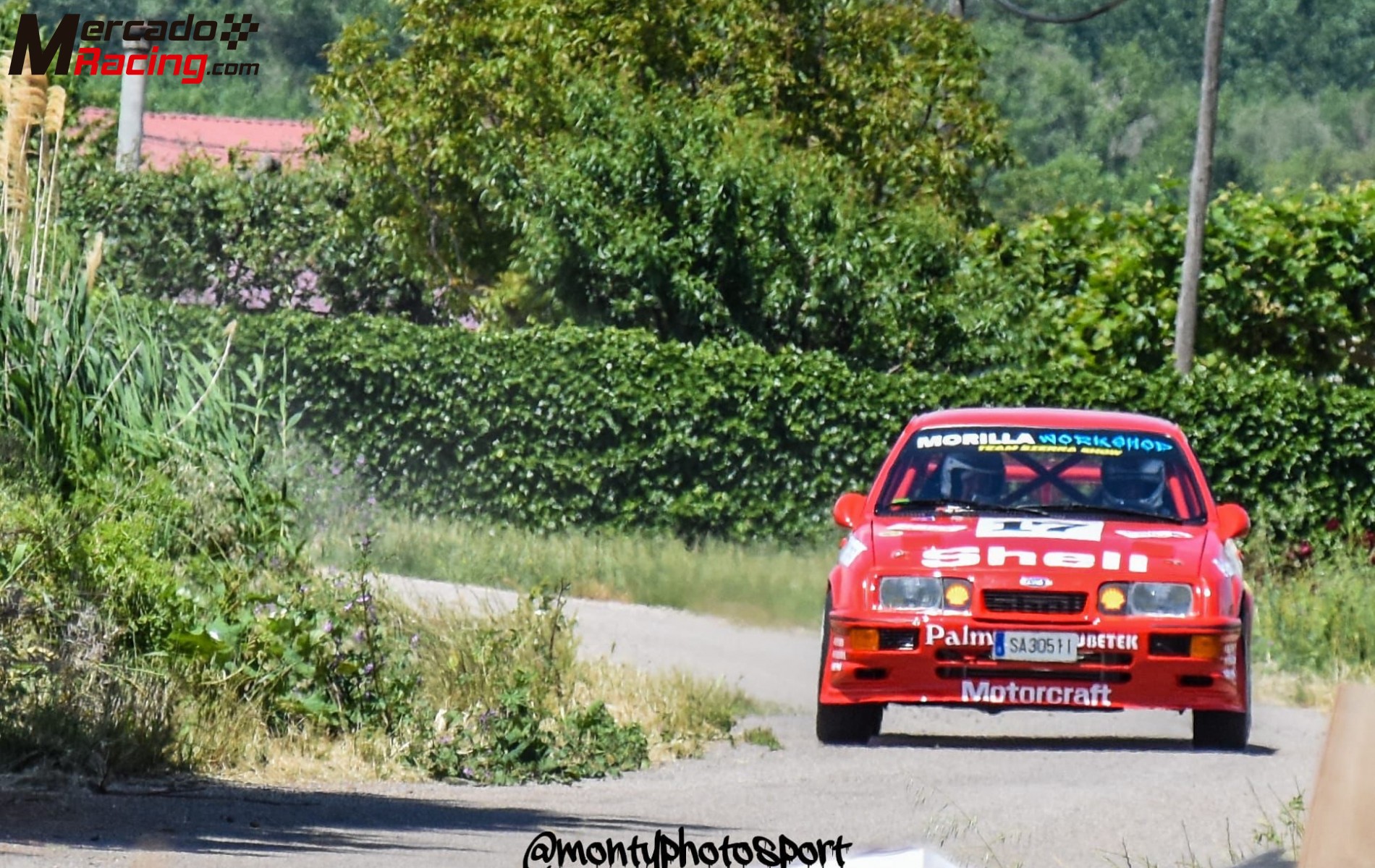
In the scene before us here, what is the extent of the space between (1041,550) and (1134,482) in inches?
53.0

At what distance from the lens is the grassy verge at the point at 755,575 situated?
14.5 meters

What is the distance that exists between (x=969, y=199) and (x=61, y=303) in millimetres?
16107

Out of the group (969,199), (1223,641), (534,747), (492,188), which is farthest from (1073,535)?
(969,199)

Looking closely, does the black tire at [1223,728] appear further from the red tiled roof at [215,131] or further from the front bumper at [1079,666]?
the red tiled roof at [215,131]

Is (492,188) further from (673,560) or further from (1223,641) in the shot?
(1223,641)

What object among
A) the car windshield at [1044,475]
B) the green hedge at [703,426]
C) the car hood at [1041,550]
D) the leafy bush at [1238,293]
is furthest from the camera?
the leafy bush at [1238,293]

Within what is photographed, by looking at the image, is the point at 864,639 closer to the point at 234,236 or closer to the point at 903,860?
the point at 903,860

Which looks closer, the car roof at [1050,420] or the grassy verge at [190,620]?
the grassy verge at [190,620]

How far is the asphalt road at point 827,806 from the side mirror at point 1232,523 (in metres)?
1.01

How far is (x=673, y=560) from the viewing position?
61.1 feet

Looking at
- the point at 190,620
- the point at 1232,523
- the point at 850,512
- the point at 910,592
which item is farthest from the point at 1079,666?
the point at 190,620

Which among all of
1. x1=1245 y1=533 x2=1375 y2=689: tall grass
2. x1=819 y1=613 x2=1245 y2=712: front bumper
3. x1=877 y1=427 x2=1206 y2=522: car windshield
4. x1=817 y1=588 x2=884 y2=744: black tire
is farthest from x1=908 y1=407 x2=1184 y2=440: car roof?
x1=1245 y1=533 x2=1375 y2=689: tall grass

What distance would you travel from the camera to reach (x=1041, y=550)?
9414 mm

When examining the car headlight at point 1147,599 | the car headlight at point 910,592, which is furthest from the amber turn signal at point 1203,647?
the car headlight at point 910,592
